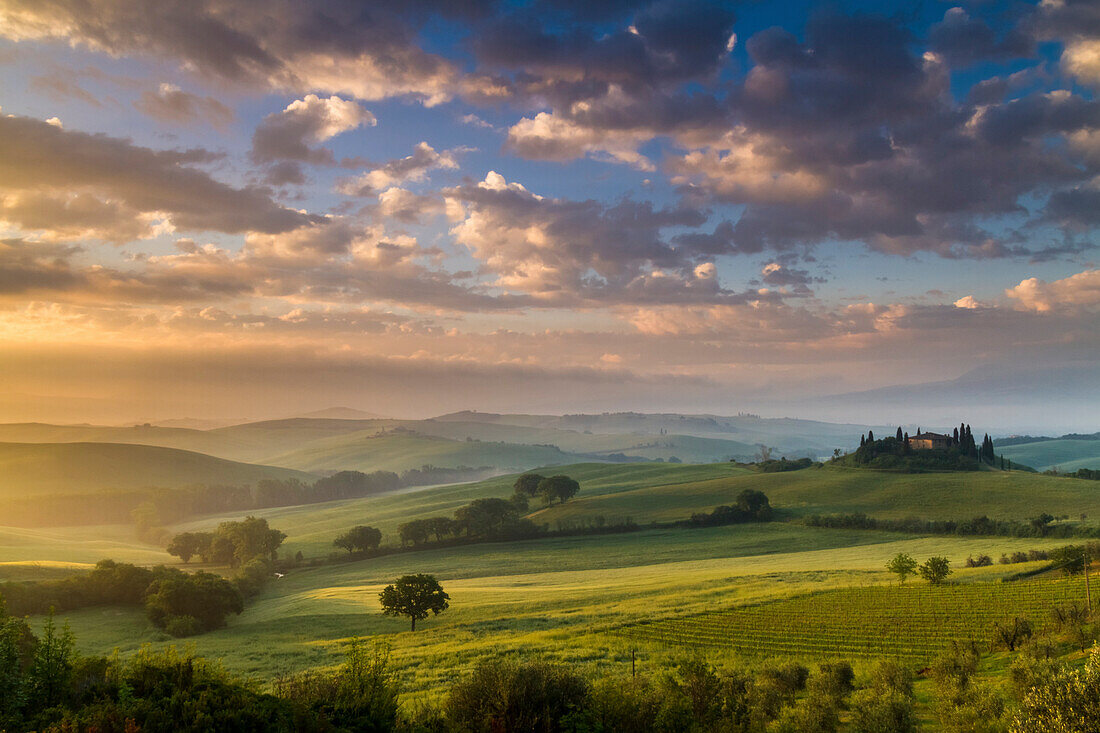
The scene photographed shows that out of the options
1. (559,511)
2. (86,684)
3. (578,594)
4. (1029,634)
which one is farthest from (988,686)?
(559,511)

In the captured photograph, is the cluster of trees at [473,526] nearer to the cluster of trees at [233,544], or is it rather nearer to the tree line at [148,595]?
the cluster of trees at [233,544]

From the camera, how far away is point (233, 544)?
401ft

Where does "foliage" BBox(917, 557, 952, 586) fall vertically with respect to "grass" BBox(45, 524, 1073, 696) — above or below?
above

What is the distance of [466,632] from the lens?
188ft

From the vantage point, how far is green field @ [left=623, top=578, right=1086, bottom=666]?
4694cm

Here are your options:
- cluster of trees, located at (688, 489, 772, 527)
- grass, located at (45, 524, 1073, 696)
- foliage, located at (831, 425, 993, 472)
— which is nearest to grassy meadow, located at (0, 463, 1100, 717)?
grass, located at (45, 524, 1073, 696)

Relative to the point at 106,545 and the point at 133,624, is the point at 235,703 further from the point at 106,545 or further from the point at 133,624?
the point at 106,545

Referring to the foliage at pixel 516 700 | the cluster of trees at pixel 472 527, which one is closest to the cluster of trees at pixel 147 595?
the foliage at pixel 516 700

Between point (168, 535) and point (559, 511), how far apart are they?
120 metres

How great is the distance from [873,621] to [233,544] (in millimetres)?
118566

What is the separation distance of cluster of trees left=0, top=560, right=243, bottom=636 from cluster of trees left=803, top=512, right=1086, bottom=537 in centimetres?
11294

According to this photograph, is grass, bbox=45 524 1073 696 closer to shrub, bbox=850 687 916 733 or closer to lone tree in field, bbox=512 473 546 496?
shrub, bbox=850 687 916 733

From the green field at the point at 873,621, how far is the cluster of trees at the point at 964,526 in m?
48.4

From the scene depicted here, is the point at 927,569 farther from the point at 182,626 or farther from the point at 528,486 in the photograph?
the point at 528,486
